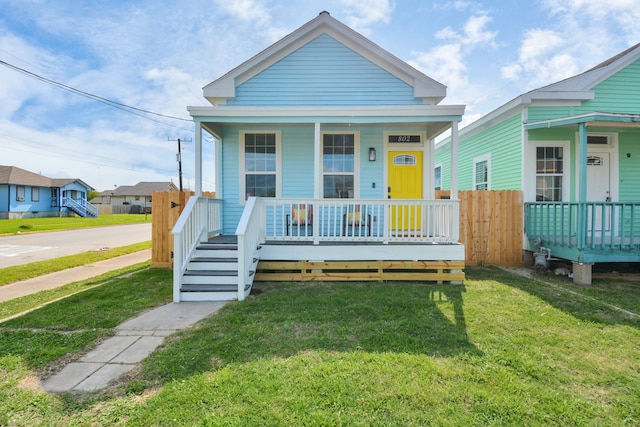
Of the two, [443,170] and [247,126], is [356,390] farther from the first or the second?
[443,170]

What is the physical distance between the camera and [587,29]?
8.27 meters

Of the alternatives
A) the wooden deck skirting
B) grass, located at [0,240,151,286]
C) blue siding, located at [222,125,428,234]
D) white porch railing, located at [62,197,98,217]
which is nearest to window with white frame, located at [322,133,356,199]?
blue siding, located at [222,125,428,234]

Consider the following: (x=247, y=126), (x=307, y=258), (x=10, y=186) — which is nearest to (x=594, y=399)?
(x=307, y=258)

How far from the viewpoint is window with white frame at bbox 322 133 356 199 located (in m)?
7.04

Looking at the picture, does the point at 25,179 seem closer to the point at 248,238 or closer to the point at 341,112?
the point at 248,238

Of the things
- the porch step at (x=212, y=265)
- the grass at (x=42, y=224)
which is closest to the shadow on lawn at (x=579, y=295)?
the porch step at (x=212, y=265)

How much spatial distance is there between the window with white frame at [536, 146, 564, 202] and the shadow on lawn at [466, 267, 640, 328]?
2490 mm

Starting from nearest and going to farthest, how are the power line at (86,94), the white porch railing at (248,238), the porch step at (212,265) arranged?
the white porch railing at (248,238) → the porch step at (212,265) → the power line at (86,94)

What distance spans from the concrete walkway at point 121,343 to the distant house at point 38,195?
3191 cm

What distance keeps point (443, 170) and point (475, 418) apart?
37.8ft

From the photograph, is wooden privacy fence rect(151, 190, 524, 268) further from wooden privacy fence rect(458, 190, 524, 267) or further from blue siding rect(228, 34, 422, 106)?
blue siding rect(228, 34, 422, 106)

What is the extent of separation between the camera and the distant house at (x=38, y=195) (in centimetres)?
2803

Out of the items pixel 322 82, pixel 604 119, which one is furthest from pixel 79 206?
pixel 604 119

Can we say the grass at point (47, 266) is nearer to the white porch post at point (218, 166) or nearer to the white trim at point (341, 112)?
the white porch post at point (218, 166)
